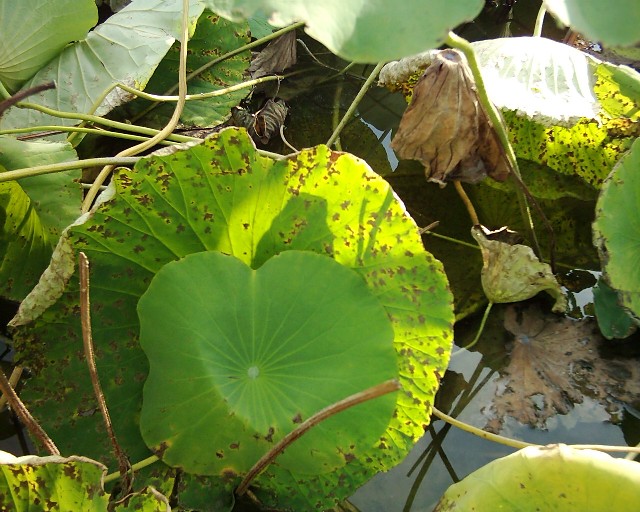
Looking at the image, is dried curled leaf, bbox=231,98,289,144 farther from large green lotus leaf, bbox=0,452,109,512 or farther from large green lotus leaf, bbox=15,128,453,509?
large green lotus leaf, bbox=0,452,109,512

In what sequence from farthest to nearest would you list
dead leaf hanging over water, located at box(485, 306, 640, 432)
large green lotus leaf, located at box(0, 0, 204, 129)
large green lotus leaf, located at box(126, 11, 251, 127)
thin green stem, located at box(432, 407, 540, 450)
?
large green lotus leaf, located at box(126, 11, 251, 127)
large green lotus leaf, located at box(0, 0, 204, 129)
dead leaf hanging over water, located at box(485, 306, 640, 432)
thin green stem, located at box(432, 407, 540, 450)

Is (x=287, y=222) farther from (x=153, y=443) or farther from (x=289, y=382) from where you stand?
(x=153, y=443)

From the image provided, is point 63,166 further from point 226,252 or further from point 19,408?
point 19,408

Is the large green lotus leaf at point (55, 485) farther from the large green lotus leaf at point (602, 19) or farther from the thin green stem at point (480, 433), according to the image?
the large green lotus leaf at point (602, 19)

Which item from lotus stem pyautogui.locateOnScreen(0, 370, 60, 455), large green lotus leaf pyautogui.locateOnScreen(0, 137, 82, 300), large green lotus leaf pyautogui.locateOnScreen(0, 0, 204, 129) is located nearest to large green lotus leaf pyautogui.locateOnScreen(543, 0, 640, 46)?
lotus stem pyautogui.locateOnScreen(0, 370, 60, 455)

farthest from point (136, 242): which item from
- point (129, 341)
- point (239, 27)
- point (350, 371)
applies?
point (239, 27)

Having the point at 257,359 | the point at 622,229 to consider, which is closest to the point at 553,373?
the point at 622,229
